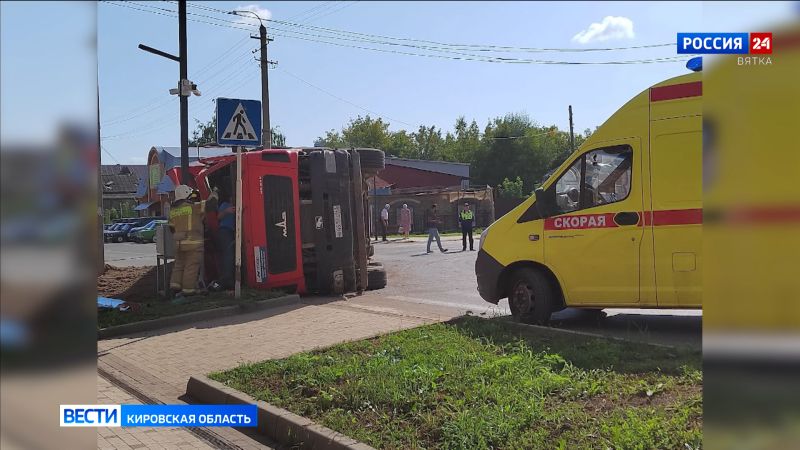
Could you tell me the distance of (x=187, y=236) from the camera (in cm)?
1002

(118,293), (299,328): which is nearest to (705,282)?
(299,328)

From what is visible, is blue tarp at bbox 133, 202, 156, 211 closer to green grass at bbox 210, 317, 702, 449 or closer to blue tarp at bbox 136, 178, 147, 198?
blue tarp at bbox 136, 178, 147, 198

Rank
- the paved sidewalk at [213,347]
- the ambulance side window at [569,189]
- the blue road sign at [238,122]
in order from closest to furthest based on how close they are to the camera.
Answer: the paved sidewalk at [213,347] → the ambulance side window at [569,189] → the blue road sign at [238,122]

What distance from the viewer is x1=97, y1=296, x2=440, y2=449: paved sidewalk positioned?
476cm

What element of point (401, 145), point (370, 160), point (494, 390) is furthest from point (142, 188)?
point (494, 390)

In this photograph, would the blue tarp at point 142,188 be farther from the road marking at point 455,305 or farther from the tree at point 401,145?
the road marking at point 455,305

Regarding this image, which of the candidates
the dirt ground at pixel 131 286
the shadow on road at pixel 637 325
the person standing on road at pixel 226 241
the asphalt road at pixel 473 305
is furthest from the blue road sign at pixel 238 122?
the shadow on road at pixel 637 325

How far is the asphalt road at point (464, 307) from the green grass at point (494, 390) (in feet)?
1.82

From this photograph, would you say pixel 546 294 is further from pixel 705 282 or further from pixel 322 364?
pixel 705 282

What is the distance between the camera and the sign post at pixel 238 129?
30.5 feet

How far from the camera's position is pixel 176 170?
12.2m

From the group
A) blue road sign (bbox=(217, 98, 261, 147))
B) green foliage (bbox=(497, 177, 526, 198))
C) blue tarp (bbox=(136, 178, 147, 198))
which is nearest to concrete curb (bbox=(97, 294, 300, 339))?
blue road sign (bbox=(217, 98, 261, 147))

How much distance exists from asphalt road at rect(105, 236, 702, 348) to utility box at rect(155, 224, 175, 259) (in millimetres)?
2534

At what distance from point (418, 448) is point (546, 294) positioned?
161 inches
